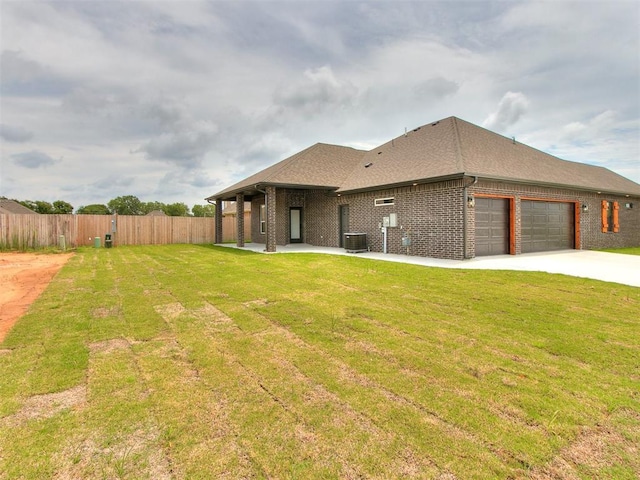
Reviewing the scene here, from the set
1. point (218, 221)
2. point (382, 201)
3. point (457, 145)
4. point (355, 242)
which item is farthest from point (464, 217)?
point (218, 221)

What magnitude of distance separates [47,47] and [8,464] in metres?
11.8

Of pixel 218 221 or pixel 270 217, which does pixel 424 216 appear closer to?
pixel 270 217

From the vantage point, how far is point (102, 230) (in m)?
19.0

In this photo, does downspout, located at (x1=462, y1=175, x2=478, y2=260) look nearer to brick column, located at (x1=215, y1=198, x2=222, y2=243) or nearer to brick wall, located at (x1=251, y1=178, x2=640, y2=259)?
brick wall, located at (x1=251, y1=178, x2=640, y2=259)

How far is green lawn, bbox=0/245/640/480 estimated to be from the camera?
1.95 metres

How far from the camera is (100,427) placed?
226cm

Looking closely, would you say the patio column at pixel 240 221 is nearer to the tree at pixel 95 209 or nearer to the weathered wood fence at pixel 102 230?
the weathered wood fence at pixel 102 230

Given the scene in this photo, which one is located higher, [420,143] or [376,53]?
[376,53]

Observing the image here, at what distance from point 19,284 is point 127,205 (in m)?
84.2

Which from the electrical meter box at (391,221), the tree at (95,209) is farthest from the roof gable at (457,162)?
the tree at (95,209)

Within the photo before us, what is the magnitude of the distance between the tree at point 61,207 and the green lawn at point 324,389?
73.5 meters

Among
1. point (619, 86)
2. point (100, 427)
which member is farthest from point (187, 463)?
point (619, 86)

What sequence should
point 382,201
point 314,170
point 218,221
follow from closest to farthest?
1. point 382,201
2. point 314,170
3. point 218,221

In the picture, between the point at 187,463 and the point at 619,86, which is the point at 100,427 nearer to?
the point at 187,463
